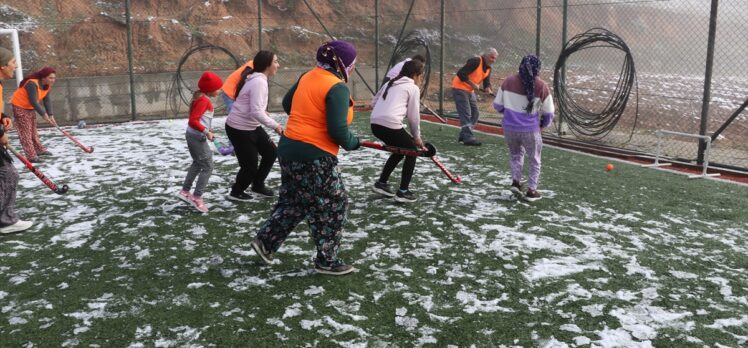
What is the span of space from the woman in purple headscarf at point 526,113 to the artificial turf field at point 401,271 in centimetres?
38

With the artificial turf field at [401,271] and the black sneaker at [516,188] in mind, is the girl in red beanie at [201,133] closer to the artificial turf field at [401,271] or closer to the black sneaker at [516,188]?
the artificial turf field at [401,271]

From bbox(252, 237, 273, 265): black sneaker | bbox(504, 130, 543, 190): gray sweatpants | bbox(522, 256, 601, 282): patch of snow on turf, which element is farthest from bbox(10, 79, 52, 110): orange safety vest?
bbox(522, 256, 601, 282): patch of snow on turf

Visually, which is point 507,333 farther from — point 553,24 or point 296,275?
point 553,24

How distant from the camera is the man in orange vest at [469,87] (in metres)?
10.5

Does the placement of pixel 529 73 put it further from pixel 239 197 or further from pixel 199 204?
pixel 199 204

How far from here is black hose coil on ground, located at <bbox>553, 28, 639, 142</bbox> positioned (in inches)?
398

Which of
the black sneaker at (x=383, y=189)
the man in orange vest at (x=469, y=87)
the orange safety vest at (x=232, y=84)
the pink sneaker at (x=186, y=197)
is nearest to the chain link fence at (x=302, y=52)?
the man in orange vest at (x=469, y=87)

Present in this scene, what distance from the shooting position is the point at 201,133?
6219 millimetres

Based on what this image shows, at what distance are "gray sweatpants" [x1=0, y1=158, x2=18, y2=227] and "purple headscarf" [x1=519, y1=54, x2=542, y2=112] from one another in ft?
16.6

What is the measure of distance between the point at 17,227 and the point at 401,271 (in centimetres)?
366

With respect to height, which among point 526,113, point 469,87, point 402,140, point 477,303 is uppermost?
point 469,87

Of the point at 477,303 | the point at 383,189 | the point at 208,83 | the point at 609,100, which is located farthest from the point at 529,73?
the point at 609,100

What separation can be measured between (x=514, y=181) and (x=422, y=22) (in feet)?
95.1

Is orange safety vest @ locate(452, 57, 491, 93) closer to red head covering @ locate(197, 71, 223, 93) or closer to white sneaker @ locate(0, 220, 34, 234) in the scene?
red head covering @ locate(197, 71, 223, 93)
